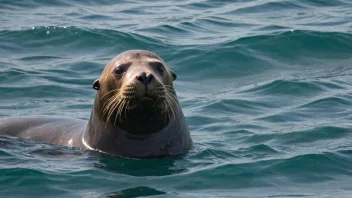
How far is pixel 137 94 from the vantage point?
340 inches

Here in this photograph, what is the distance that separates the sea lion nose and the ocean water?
80cm

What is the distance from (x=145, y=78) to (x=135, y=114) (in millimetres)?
532

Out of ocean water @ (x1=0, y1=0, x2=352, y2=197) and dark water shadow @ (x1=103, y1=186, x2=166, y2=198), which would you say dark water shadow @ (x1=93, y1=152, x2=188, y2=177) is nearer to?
ocean water @ (x1=0, y1=0, x2=352, y2=197)

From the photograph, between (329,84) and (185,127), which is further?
(329,84)

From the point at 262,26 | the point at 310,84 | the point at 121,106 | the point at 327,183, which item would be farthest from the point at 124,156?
the point at 262,26

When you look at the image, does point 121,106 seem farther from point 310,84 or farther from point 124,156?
point 310,84

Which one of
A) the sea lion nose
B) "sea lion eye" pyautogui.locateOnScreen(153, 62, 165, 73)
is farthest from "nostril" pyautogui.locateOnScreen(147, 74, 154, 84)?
"sea lion eye" pyautogui.locateOnScreen(153, 62, 165, 73)

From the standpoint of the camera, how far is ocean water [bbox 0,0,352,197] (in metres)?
8.51

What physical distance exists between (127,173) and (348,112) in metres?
4.13

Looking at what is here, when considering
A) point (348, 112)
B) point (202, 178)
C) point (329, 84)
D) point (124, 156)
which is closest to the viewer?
point (202, 178)

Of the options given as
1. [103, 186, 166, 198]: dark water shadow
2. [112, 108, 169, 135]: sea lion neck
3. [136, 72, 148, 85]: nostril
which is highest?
[136, 72, 148, 85]: nostril

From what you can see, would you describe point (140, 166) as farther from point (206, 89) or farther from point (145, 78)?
point (206, 89)

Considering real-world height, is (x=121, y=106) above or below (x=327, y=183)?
above

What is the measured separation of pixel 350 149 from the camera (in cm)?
979
